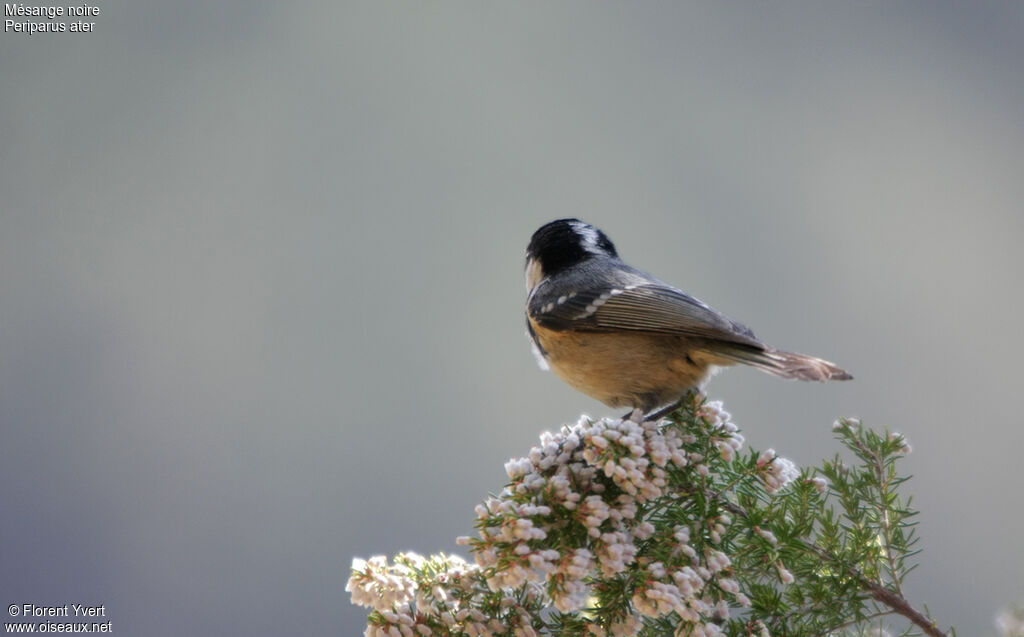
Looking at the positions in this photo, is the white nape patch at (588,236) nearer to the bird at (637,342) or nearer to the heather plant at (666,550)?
the bird at (637,342)

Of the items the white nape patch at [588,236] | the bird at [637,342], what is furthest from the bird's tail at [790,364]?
the white nape patch at [588,236]

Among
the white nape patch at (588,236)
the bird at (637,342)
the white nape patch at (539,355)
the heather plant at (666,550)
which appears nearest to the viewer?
the heather plant at (666,550)

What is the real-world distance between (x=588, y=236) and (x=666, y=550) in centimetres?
127

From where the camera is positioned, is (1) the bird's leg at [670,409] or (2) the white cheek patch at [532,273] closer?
(1) the bird's leg at [670,409]

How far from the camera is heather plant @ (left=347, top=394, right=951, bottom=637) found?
3.24 ft

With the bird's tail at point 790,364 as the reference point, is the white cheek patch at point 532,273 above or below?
above

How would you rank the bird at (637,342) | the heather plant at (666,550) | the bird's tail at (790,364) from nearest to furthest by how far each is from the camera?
the heather plant at (666,550) < the bird's tail at (790,364) < the bird at (637,342)

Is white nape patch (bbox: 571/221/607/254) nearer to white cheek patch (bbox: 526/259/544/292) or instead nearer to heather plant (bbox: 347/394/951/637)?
white cheek patch (bbox: 526/259/544/292)

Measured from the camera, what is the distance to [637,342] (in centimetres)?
159

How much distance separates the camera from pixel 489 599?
1.05 meters

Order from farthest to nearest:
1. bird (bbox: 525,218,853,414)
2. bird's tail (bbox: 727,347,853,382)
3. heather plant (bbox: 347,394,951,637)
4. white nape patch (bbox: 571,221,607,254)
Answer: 1. white nape patch (bbox: 571,221,607,254)
2. bird (bbox: 525,218,853,414)
3. bird's tail (bbox: 727,347,853,382)
4. heather plant (bbox: 347,394,951,637)

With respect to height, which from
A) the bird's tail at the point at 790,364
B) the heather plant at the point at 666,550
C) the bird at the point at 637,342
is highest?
the bird at the point at 637,342

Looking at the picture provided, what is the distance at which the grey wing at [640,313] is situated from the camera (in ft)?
4.88

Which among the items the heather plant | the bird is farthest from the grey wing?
the heather plant
